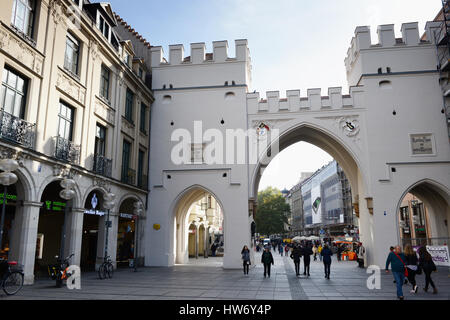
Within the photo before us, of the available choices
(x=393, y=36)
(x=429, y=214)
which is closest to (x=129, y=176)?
(x=393, y=36)

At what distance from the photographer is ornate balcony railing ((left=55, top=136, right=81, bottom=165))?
581 inches

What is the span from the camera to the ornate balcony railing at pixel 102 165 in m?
17.9

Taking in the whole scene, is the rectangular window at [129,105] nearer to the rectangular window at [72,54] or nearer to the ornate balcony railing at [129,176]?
the ornate balcony railing at [129,176]

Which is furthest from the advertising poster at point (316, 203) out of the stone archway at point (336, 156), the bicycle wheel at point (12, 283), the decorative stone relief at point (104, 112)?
the bicycle wheel at point (12, 283)

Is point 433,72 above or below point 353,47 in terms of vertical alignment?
below

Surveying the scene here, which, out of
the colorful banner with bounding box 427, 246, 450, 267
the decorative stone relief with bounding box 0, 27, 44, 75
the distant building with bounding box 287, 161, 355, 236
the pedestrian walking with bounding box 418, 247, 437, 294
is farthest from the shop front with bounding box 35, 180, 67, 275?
the distant building with bounding box 287, 161, 355, 236

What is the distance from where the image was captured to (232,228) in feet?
73.6

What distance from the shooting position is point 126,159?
859 inches

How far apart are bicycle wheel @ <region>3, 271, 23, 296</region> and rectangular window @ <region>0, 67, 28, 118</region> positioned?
521 cm

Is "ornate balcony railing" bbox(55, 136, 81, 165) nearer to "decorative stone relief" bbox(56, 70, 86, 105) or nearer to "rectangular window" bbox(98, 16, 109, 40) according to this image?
"decorative stone relief" bbox(56, 70, 86, 105)

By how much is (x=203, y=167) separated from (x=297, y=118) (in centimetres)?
671

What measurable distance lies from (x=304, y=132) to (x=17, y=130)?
17.5m
